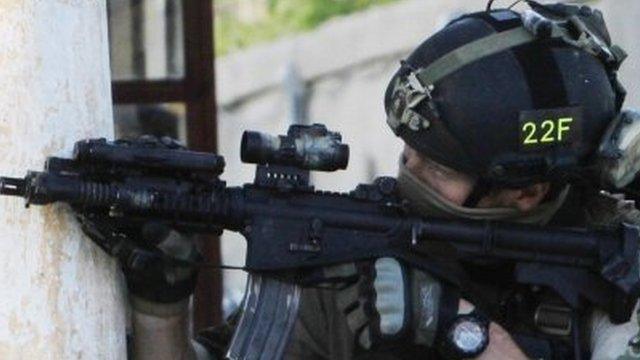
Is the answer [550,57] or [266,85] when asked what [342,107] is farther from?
[550,57]

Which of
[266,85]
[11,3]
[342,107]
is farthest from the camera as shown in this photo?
[266,85]

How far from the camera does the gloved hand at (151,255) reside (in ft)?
13.2

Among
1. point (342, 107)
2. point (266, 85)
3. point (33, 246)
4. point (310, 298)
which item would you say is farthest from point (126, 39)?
point (266, 85)

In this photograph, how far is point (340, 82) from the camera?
1210cm

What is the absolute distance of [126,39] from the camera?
6820 mm

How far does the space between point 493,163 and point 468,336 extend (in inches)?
15.7

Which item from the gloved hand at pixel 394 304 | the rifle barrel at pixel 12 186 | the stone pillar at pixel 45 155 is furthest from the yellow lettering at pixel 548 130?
the rifle barrel at pixel 12 186

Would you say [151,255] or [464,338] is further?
[464,338]

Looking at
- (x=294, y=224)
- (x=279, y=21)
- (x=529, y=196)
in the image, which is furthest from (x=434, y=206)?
(x=279, y=21)

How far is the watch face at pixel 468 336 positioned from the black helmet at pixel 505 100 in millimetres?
348

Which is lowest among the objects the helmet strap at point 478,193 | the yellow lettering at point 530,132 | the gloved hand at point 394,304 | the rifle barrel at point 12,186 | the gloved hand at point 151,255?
the gloved hand at point 394,304

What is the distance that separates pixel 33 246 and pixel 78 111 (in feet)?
0.95

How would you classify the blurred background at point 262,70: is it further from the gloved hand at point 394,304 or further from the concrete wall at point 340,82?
the gloved hand at point 394,304

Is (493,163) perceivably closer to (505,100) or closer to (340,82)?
(505,100)
